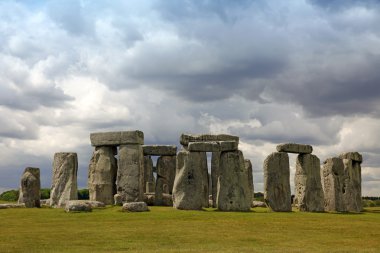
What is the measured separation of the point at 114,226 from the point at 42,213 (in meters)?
6.57

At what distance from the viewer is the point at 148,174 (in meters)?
42.3

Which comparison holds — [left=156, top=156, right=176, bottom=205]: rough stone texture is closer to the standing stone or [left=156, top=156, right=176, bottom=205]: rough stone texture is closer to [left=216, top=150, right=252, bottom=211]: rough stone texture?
the standing stone

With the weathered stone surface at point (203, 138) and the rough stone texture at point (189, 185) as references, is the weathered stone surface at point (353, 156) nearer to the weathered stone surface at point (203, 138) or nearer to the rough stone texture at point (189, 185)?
the weathered stone surface at point (203, 138)

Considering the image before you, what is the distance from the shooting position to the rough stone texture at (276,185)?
31375 millimetres

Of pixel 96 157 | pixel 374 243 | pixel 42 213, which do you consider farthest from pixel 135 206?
pixel 374 243

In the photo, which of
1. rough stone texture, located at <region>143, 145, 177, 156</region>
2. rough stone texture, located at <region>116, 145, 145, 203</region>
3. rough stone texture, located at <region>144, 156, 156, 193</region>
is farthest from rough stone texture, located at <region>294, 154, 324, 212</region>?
rough stone texture, located at <region>144, 156, 156, 193</region>

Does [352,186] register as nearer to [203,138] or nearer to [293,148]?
[293,148]

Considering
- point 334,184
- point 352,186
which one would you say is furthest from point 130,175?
point 352,186

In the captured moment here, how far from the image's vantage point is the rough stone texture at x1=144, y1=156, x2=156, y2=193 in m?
41.4

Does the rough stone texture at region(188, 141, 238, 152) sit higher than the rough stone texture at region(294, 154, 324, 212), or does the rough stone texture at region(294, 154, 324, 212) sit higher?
the rough stone texture at region(188, 141, 238, 152)

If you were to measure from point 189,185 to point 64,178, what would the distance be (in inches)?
332

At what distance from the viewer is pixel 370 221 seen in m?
27.5

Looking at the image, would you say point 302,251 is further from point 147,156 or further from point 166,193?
point 147,156

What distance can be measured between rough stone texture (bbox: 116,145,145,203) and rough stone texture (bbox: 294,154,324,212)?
841 centimetres
